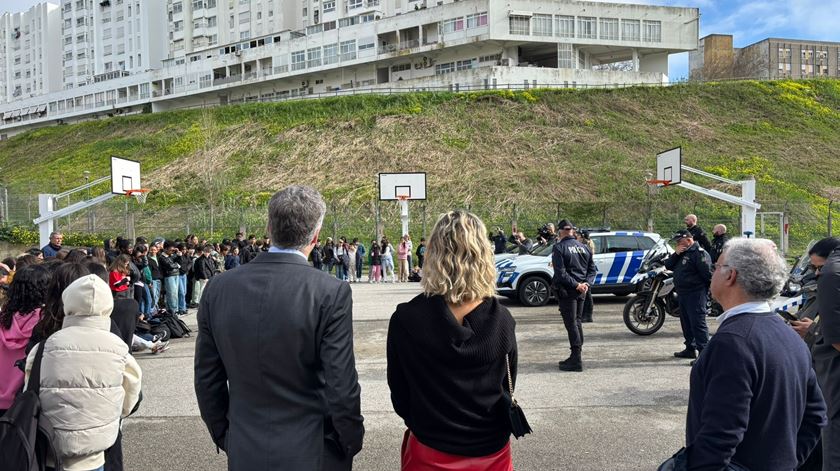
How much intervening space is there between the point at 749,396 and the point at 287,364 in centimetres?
194

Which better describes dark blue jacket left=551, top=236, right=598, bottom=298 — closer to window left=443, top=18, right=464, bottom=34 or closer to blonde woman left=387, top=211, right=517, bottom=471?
blonde woman left=387, top=211, right=517, bottom=471

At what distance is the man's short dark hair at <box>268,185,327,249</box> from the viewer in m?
2.88

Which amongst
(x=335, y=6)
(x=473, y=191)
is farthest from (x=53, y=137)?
(x=473, y=191)

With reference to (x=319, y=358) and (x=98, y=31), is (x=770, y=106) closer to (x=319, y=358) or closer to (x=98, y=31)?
(x=319, y=358)

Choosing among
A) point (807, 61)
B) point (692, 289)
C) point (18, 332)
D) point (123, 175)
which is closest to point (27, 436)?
point (18, 332)

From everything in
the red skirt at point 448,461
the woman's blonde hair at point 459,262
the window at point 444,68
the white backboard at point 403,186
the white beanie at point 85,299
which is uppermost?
the window at point 444,68

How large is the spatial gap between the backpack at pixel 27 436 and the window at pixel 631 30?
216ft

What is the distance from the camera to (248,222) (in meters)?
31.5

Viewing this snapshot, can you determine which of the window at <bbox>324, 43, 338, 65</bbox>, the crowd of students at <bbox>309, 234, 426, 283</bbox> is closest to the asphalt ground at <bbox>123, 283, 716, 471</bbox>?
the crowd of students at <bbox>309, 234, 426, 283</bbox>

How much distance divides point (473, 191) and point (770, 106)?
27784 millimetres

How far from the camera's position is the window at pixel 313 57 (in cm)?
6969

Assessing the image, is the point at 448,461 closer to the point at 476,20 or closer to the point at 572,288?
the point at 572,288

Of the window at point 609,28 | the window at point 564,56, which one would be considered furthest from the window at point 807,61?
the window at point 564,56

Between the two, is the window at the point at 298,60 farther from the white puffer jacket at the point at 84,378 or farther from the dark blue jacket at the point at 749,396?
the dark blue jacket at the point at 749,396
